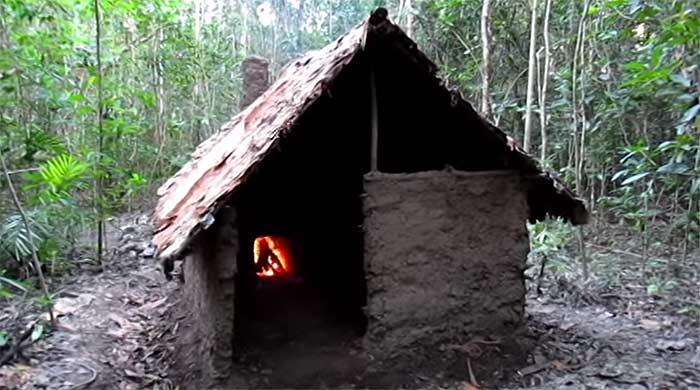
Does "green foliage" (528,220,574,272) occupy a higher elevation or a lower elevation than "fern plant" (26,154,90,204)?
lower

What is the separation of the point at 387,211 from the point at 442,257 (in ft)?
1.90

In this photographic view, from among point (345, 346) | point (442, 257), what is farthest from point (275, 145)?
point (345, 346)

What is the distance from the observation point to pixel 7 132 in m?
6.51

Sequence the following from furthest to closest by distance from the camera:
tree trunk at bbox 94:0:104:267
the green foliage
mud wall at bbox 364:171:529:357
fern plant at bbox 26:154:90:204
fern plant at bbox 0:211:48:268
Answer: the green foliage
tree trunk at bbox 94:0:104:267
fern plant at bbox 0:211:48:268
fern plant at bbox 26:154:90:204
mud wall at bbox 364:171:529:357

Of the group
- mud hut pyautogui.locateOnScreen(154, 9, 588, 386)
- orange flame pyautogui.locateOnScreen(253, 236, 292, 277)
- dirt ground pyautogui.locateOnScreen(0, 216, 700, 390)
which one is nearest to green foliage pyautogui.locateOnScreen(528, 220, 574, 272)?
dirt ground pyautogui.locateOnScreen(0, 216, 700, 390)

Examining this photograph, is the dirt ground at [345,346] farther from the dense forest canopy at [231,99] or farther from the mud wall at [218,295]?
the dense forest canopy at [231,99]

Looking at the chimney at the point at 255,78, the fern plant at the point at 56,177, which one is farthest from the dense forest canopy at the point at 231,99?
the chimney at the point at 255,78

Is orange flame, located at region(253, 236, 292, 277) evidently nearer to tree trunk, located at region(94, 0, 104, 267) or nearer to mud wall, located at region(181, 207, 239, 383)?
tree trunk, located at region(94, 0, 104, 267)

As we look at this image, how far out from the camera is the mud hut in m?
4.43

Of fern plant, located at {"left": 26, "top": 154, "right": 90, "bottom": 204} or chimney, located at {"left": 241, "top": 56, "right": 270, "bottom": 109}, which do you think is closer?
fern plant, located at {"left": 26, "top": 154, "right": 90, "bottom": 204}

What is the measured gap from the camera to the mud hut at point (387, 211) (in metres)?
4.43

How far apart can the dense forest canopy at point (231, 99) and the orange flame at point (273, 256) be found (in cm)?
190

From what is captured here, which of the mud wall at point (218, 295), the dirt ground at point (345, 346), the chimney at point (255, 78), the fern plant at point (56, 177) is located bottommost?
the dirt ground at point (345, 346)

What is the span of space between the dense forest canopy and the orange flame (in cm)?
190
